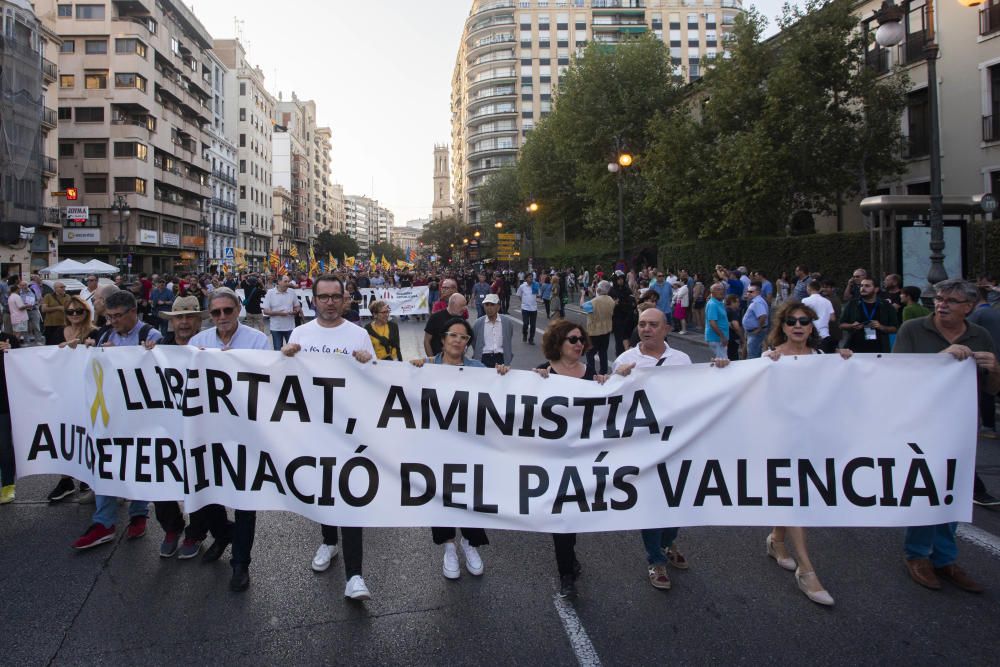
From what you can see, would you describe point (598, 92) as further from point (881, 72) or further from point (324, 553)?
point (324, 553)

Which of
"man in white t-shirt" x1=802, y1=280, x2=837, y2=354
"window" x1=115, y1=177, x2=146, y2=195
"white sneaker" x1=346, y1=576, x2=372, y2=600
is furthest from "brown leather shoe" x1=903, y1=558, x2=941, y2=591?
"window" x1=115, y1=177, x2=146, y2=195

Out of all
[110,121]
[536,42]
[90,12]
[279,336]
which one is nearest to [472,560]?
[279,336]

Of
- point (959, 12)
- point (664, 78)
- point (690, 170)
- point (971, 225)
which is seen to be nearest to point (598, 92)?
point (664, 78)

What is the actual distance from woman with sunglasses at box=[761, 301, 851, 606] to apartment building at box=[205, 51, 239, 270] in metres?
73.4

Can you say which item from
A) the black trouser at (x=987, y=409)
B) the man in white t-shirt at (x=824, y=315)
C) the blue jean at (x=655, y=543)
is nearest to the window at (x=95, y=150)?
the man in white t-shirt at (x=824, y=315)

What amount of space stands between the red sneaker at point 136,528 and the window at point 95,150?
57.8 meters

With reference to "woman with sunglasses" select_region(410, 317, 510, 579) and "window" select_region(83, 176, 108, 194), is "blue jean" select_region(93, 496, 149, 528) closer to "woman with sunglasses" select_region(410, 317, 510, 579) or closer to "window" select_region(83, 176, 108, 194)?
"woman with sunglasses" select_region(410, 317, 510, 579)

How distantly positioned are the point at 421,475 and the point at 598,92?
1560 inches

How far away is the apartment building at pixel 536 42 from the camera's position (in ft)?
323

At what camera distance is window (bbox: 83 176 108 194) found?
5481 cm

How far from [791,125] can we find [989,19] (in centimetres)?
680

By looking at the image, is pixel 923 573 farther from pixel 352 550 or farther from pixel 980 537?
pixel 352 550

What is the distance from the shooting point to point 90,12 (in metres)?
55.0

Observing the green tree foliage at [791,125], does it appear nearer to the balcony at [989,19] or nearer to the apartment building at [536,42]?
the balcony at [989,19]
